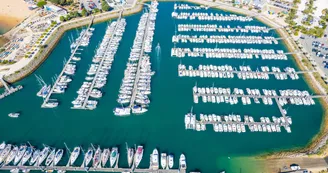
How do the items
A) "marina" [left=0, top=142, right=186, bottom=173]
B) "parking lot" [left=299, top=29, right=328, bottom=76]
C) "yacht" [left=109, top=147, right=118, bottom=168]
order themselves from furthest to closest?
"parking lot" [left=299, top=29, right=328, bottom=76] → "yacht" [left=109, top=147, right=118, bottom=168] → "marina" [left=0, top=142, right=186, bottom=173]

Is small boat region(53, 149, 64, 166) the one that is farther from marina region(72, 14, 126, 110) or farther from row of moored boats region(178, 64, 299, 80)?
row of moored boats region(178, 64, 299, 80)

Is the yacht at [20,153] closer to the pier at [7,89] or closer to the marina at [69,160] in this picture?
the marina at [69,160]

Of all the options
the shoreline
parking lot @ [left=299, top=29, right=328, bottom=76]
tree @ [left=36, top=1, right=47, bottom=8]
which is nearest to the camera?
the shoreline

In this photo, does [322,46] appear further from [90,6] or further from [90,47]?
[90,6]

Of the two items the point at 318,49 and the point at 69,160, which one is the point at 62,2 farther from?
the point at 318,49

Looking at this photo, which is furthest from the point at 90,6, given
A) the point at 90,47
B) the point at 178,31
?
the point at 178,31

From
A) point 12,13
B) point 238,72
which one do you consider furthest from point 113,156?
point 12,13

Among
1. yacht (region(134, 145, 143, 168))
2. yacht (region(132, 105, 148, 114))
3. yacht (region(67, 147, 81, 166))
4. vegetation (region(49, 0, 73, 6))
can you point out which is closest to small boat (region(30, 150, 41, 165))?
yacht (region(67, 147, 81, 166))

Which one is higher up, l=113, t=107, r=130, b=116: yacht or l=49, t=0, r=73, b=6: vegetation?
l=49, t=0, r=73, b=6: vegetation

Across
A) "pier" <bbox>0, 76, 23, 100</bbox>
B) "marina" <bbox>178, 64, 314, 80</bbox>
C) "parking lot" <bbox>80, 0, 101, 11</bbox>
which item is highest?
"parking lot" <bbox>80, 0, 101, 11</bbox>
